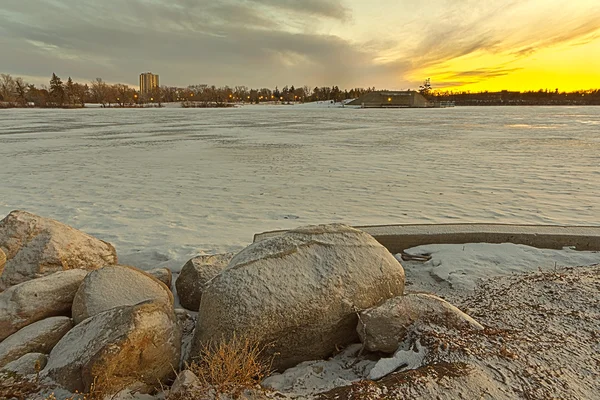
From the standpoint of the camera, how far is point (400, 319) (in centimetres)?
315

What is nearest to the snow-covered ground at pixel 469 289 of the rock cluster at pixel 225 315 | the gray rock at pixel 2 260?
the rock cluster at pixel 225 315

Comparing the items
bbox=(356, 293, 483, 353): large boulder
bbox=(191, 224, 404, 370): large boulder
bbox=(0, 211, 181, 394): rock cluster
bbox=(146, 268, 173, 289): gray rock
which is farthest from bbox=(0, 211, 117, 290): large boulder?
bbox=(356, 293, 483, 353): large boulder

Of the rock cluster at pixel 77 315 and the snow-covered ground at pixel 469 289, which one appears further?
the snow-covered ground at pixel 469 289

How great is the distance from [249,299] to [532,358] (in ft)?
7.16

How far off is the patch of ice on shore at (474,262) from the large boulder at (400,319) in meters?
1.13

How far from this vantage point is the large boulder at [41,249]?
Answer: 4.19m

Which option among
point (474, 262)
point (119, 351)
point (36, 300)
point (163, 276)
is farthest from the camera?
point (474, 262)

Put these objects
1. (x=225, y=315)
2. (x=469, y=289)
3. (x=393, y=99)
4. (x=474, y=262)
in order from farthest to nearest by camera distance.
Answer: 1. (x=393, y=99)
2. (x=474, y=262)
3. (x=469, y=289)
4. (x=225, y=315)

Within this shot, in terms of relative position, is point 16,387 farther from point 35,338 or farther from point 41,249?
point 41,249

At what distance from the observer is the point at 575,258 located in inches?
193

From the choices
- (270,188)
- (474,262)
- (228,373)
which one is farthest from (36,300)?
(270,188)

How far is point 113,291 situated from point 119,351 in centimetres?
103

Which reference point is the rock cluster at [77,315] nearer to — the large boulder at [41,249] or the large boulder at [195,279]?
the large boulder at [41,249]

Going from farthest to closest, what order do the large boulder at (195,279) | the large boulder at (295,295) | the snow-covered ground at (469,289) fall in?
the large boulder at (195,279) < the large boulder at (295,295) < the snow-covered ground at (469,289)
